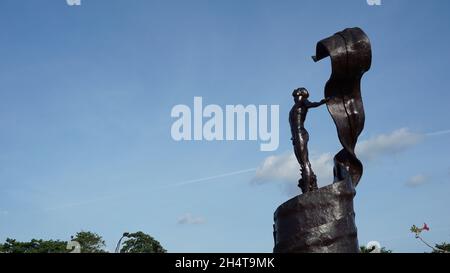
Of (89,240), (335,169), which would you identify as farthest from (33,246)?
(335,169)

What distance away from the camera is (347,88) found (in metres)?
11.3

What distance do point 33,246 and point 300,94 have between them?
48.3 m

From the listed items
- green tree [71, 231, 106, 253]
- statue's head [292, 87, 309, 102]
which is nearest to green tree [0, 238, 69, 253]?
green tree [71, 231, 106, 253]

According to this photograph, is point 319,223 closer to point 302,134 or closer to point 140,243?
point 302,134

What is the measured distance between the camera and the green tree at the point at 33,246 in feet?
166

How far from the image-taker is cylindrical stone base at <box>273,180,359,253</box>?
9.35 meters

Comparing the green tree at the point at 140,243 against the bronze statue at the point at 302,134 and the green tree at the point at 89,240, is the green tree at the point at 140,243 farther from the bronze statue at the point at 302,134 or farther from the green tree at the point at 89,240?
A: the bronze statue at the point at 302,134

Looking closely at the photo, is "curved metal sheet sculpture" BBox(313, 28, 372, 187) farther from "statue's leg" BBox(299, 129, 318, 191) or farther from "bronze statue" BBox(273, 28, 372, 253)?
"statue's leg" BBox(299, 129, 318, 191)

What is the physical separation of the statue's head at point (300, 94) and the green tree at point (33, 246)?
145 feet

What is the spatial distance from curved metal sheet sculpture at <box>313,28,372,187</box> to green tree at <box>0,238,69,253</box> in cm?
4424
